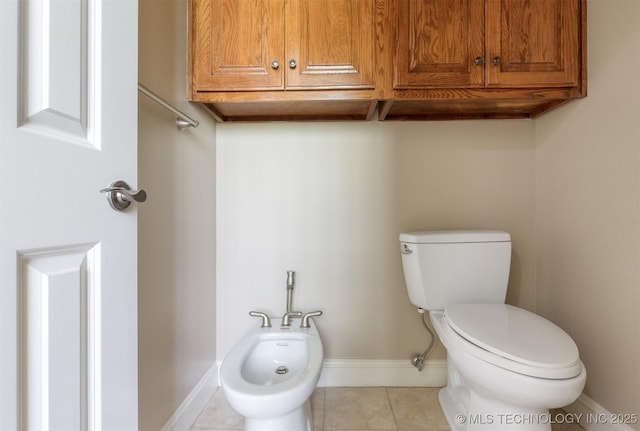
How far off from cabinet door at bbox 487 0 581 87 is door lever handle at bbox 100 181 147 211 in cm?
130

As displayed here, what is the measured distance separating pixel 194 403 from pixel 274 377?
37cm

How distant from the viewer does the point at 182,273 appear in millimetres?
1163

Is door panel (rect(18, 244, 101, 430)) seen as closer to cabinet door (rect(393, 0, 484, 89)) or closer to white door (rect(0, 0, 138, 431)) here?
white door (rect(0, 0, 138, 431))

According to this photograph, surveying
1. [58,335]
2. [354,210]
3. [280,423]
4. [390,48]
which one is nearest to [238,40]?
[390,48]

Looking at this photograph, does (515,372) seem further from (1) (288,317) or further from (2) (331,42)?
(2) (331,42)

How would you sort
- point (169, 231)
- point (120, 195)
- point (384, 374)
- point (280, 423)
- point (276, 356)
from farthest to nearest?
point (384, 374) → point (276, 356) → point (169, 231) → point (280, 423) → point (120, 195)

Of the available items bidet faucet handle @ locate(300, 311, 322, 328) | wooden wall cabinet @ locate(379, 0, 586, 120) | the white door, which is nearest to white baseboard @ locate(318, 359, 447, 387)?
bidet faucet handle @ locate(300, 311, 322, 328)

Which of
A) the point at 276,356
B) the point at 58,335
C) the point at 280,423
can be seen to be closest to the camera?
the point at 58,335

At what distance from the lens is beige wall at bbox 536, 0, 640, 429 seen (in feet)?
3.28

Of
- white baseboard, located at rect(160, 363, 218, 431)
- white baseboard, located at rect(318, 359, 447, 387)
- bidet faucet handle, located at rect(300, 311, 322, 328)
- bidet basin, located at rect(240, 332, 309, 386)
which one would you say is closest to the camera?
white baseboard, located at rect(160, 363, 218, 431)

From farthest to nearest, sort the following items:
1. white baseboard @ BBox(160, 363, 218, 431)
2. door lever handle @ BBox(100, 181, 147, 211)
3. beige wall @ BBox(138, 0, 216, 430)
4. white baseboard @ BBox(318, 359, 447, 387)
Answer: white baseboard @ BBox(318, 359, 447, 387), white baseboard @ BBox(160, 363, 218, 431), beige wall @ BBox(138, 0, 216, 430), door lever handle @ BBox(100, 181, 147, 211)

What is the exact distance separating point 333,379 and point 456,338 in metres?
0.77

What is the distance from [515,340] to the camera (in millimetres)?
913

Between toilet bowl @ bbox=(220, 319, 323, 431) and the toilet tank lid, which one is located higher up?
the toilet tank lid
